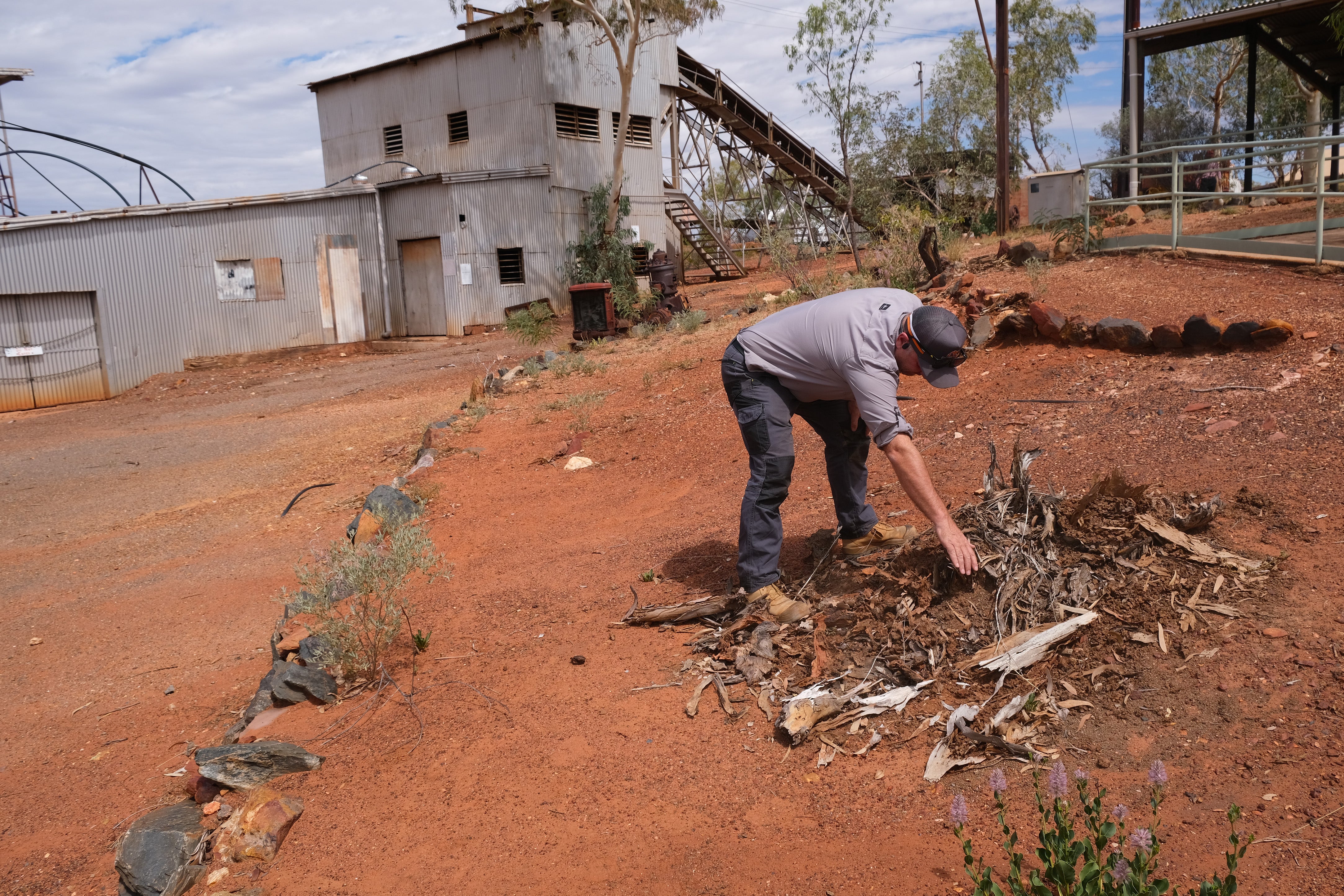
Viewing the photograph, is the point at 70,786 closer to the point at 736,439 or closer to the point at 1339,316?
the point at 736,439

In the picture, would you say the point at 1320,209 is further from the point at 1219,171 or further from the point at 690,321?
the point at 690,321

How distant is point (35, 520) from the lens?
9602 millimetres

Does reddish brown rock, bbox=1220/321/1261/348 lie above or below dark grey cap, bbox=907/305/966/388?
below

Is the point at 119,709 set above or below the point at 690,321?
below

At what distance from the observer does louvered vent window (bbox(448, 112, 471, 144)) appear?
24062 mm

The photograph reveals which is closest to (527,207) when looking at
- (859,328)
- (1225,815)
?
(859,328)

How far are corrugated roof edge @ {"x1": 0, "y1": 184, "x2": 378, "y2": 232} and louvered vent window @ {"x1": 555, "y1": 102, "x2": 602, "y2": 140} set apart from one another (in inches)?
182

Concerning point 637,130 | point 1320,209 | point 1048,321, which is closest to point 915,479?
point 1048,321

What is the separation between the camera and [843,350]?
4164 millimetres

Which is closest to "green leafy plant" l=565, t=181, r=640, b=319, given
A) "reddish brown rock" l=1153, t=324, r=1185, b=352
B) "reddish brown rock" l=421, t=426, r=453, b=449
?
"reddish brown rock" l=421, t=426, r=453, b=449

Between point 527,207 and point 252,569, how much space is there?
53.9ft

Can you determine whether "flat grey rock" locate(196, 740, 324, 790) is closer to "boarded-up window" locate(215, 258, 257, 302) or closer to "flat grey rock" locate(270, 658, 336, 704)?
"flat grey rock" locate(270, 658, 336, 704)

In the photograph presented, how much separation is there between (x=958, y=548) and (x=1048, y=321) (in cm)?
Result: 519

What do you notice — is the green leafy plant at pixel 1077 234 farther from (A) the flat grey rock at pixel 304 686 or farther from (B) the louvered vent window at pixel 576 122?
(B) the louvered vent window at pixel 576 122
